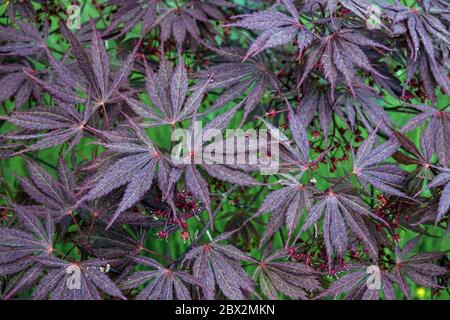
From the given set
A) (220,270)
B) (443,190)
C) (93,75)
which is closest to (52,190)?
(93,75)

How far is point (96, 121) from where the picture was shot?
1246 millimetres

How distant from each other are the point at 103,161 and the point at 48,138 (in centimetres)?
11

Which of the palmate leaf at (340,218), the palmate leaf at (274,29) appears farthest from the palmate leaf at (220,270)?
the palmate leaf at (274,29)

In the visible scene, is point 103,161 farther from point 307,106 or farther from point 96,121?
point 307,106

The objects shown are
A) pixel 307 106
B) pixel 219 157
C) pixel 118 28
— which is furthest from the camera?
pixel 118 28

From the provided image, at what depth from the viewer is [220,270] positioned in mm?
1020

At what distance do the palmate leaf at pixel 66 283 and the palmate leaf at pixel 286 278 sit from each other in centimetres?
Answer: 29

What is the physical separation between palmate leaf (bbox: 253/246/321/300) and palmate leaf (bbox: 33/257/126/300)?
29 cm

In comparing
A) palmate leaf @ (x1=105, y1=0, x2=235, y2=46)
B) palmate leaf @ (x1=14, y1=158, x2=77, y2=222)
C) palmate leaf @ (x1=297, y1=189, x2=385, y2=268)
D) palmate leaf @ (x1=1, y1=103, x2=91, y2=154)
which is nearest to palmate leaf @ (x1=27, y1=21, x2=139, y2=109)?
palmate leaf @ (x1=1, y1=103, x2=91, y2=154)

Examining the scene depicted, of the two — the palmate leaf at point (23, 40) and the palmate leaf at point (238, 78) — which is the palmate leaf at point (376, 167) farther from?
the palmate leaf at point (23, 40)

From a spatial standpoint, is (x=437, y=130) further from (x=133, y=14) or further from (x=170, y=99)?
(x=133, y=14)

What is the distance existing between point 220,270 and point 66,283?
0.26 metres

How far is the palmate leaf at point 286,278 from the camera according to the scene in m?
1.05
